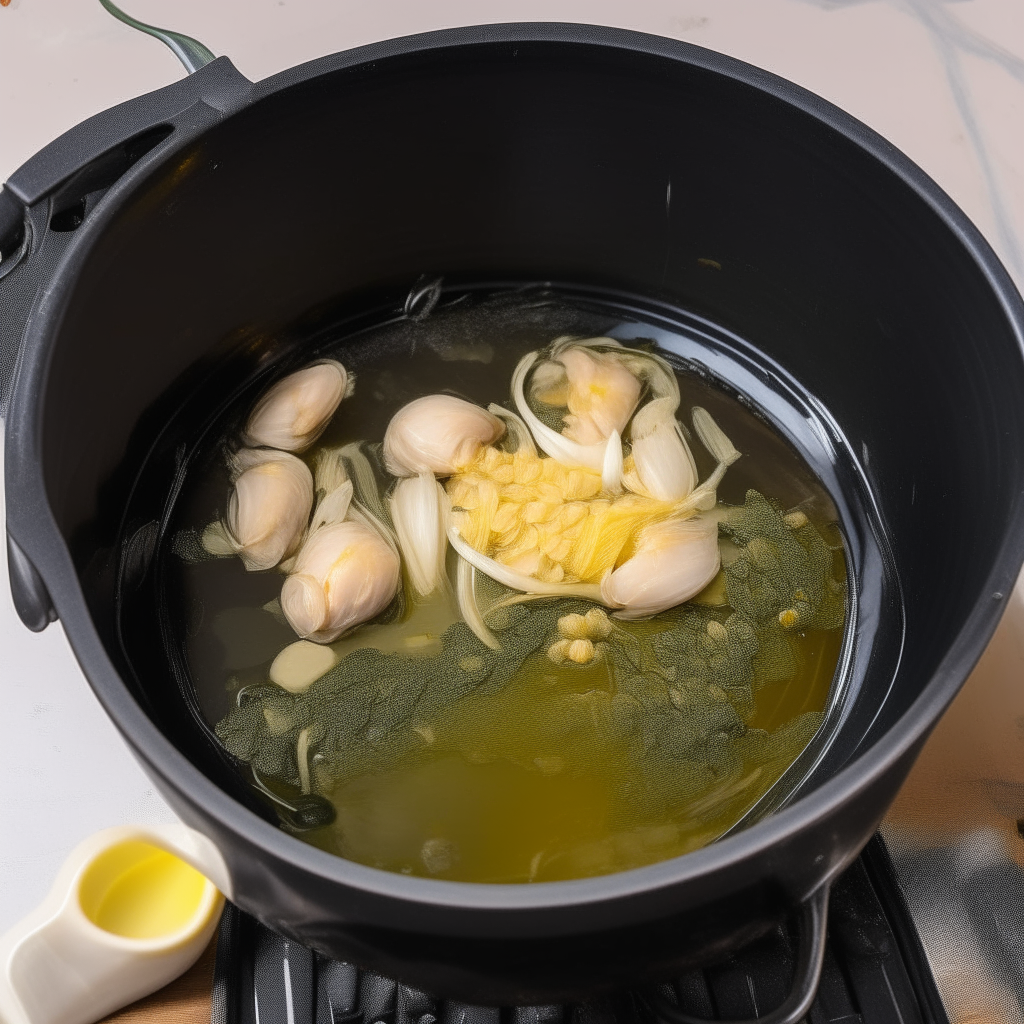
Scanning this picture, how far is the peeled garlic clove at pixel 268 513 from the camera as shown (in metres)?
0.87

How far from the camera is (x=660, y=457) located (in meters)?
0.92

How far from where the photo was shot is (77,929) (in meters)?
0.71

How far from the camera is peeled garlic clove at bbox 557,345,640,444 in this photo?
3.06 ft

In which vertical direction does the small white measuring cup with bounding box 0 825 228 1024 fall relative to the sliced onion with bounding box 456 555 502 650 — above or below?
below

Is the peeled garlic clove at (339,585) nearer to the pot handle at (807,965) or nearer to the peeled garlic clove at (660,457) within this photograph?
the peeled garlic clove at (660,457)

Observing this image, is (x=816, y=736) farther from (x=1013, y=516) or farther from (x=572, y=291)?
(x=572, y=291)

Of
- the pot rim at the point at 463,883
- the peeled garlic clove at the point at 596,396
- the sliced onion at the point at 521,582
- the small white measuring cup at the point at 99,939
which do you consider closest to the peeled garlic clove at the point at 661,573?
the sliced onion at the point at 521,582

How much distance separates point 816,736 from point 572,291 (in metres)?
0.50

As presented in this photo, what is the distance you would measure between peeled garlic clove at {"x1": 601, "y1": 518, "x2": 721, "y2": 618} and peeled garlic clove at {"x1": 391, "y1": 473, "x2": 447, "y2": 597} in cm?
14

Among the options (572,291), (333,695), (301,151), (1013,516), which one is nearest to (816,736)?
(1013,516)

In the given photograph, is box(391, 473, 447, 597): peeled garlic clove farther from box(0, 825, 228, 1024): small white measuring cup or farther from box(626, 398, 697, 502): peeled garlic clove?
box(0, 825, 228, 1024): small white measuring cup

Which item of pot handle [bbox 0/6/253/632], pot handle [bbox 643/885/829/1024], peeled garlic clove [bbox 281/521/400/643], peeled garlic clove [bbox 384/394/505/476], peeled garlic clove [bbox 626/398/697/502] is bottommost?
pot handle [bbox 643/885/829/1024]

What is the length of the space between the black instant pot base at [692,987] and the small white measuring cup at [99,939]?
4 centimetres

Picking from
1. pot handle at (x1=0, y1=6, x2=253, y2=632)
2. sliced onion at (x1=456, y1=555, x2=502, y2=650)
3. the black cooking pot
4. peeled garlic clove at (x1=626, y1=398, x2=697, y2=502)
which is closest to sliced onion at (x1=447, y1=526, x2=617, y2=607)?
sliced onion at (x1=456, y1=555, x2=502, y2=650)
